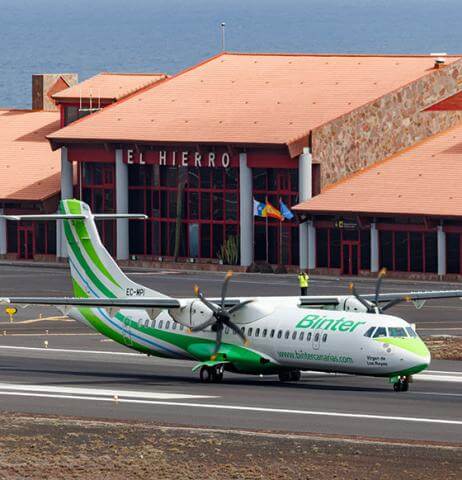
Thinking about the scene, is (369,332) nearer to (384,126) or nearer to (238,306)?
(238,306)

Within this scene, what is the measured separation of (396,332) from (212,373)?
24.6ft

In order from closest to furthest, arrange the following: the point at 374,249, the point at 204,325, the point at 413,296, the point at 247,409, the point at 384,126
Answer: the point at 247,409
the point at 204,325
the point at 413,296
the point at 374,249
the point at 384,126

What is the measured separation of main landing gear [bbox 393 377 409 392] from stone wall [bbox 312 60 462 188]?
1807 inches

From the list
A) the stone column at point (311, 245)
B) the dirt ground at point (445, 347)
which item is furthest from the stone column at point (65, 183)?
the dirt ground at point (445, 347)

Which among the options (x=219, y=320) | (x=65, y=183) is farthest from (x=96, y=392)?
(x=65, y=183)

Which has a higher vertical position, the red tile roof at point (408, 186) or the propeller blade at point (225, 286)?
the red tile roof at point (408, 186)

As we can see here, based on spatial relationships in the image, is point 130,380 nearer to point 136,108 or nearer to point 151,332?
point 151,332

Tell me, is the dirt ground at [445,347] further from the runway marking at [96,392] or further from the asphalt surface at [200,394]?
the runway marking at [96,392]

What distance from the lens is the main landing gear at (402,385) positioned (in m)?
56.2

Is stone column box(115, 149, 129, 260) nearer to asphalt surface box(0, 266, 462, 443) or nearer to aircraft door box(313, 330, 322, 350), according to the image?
asphalt surface box(0, 266, 462, 443)

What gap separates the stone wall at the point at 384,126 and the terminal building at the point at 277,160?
0.27ft

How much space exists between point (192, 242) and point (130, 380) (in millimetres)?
45964

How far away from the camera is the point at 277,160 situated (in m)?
102

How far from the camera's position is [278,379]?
203ft
